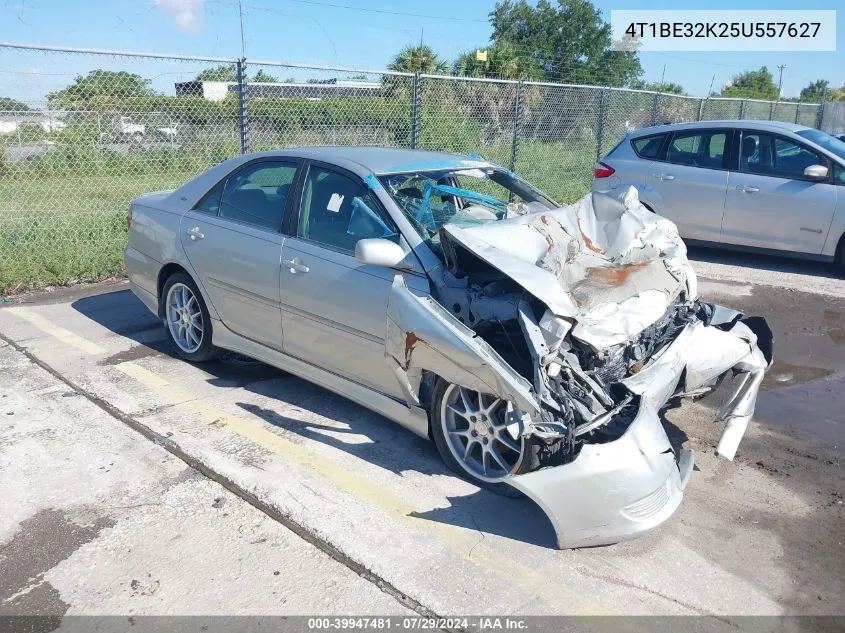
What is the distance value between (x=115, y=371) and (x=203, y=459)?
66.8 inches

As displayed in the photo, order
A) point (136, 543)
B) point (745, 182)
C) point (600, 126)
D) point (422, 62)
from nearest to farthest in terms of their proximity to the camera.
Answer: point (136, 543) → point (745, 182) → point (600, 126) → point (422, 62)

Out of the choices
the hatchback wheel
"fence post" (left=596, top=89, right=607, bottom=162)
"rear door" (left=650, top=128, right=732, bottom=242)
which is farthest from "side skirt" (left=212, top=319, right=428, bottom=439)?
"fence post" (left=596, top=89, right=607, bottom=162)

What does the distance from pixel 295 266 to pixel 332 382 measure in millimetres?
728

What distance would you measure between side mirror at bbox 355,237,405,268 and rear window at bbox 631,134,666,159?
639cm

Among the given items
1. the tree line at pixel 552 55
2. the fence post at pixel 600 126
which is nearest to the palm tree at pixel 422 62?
the tree line at pixel 552 55

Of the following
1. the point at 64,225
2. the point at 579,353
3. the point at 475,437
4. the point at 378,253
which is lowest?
the point at 475,437

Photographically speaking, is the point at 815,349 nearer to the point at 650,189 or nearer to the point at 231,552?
the point at 650,189

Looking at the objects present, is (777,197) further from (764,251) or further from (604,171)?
(604,171)

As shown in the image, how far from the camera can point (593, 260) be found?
4215mm

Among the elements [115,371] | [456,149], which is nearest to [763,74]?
[456,149]

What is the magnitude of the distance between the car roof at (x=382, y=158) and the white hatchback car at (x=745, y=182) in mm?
4283

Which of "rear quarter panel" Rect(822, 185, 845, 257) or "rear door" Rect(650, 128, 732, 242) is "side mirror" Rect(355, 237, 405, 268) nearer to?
"rear door" Rect(650, 128, 732, 242)

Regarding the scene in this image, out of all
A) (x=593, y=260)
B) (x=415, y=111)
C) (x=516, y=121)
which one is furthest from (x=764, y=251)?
(x=593, y=260)

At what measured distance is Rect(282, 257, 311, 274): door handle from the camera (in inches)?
175
